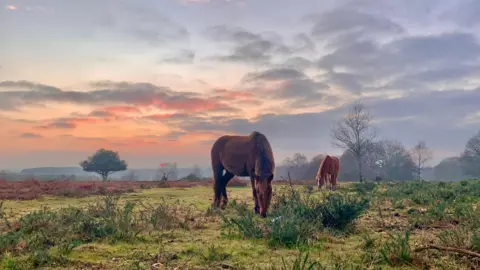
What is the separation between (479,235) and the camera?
15.0 feet

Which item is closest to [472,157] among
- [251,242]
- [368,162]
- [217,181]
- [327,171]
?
[368,162]

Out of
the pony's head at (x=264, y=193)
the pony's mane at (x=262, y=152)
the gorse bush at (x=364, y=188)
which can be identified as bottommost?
the gorse bush at (x=364, y=188)

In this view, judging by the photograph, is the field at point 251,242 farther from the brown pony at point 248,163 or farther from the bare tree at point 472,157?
the bare tree at point 472,157

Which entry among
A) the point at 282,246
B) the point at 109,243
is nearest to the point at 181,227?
the point at 109,243

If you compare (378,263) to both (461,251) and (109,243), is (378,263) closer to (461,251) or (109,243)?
(461,251)

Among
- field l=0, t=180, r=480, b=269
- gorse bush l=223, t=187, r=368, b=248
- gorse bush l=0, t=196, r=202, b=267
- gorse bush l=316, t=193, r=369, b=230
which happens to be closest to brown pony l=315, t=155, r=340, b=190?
field l=0, t=180, r=480, b=269

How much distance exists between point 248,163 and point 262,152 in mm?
968

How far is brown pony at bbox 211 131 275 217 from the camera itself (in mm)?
9571

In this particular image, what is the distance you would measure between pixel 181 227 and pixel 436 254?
15.5 feet

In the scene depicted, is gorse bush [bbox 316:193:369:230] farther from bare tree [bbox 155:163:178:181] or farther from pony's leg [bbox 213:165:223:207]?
bare tree [bbox 155:163:178:181]

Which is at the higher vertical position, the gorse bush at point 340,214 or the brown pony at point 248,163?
the brown pony at point 248,163

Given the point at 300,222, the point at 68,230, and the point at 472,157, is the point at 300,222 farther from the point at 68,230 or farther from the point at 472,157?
the point at 472,157

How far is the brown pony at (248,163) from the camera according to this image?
957 cm

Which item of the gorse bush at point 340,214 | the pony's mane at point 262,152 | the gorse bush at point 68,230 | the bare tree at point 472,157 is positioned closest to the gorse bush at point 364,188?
the pony's mane at point 262,152
